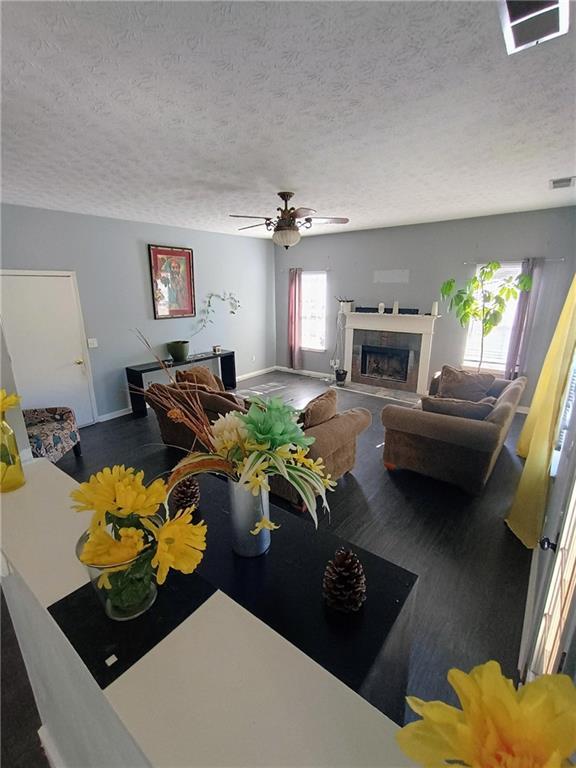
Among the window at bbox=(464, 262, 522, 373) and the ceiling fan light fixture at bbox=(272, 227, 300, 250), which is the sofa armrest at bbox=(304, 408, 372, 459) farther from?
→ the window at bbox=(464, 262, 522, 373)

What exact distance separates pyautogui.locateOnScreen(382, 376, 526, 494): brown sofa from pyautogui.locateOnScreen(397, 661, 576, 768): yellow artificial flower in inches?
107

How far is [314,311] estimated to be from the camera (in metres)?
6.88

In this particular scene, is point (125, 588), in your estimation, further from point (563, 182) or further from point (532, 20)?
point (563, 182)

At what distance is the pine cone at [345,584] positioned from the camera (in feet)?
2.78

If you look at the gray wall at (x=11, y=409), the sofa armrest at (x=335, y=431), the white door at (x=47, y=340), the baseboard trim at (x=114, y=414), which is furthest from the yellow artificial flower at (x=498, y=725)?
the baseboard trim at (x=114, y=414)

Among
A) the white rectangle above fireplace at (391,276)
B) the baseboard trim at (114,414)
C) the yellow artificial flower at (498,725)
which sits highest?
the white rectangle above fireplace at (391,276)

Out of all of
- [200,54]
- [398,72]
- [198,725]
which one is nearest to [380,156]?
[398,72]

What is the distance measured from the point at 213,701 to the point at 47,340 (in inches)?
182

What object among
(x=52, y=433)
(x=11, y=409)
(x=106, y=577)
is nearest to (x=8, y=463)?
(x=11, y=409)

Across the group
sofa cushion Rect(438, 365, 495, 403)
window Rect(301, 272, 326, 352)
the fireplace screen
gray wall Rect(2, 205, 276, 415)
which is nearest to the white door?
gray wall Rect(2, 205, 276, 415)

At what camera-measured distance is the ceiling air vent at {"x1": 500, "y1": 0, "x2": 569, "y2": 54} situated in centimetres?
116

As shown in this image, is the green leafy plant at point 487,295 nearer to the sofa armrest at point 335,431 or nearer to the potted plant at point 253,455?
the sofa armrest at point 335,431

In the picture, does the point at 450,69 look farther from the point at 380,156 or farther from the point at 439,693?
the point at 439,693

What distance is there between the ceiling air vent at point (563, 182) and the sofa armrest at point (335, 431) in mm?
2708
